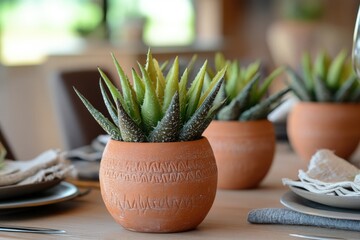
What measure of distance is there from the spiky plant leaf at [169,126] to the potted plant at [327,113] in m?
0.67

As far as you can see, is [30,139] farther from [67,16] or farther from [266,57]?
[266,57]

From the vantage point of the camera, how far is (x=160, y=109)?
1.10 meters

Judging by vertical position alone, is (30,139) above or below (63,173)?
below

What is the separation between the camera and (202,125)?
1.10m

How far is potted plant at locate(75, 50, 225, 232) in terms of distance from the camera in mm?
1068

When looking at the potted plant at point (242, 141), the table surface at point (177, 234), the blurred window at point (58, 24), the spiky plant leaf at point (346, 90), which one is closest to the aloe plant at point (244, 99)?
the potted plant at point (242, 141)

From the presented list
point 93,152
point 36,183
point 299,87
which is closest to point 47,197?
point 36,183

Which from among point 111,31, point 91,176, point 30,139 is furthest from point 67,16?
point 91,176

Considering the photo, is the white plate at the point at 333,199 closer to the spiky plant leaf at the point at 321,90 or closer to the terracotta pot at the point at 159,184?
the terracotta pot at the point at 159,184

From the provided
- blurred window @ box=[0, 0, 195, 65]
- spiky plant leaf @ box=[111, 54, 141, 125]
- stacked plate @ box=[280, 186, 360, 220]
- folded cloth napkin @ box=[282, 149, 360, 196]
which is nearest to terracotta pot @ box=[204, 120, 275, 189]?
folded cloth napkin @ box=[282, 149, 360, 196]

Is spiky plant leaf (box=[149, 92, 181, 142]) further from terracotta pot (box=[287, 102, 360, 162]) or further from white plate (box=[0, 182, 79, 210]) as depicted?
terracotta pot (box=[287, 102, 360, 162])

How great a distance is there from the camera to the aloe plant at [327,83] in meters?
1.73

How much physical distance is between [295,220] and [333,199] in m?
0.06

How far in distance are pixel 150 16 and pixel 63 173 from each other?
5.87 m
